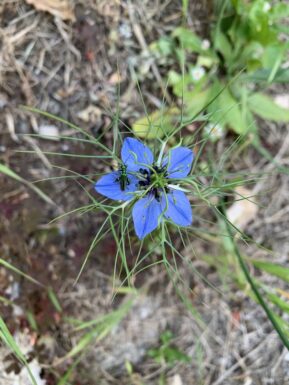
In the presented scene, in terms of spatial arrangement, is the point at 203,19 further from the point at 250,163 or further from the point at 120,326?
the point at 120,326

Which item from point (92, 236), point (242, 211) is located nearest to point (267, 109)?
point (242, 211)

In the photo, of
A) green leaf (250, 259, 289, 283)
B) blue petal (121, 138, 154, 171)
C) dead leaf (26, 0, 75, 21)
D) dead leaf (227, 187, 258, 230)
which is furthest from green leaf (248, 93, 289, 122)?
blue petal (121, 138, 154, 171)

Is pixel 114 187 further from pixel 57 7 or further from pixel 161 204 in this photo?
pixel 57 7

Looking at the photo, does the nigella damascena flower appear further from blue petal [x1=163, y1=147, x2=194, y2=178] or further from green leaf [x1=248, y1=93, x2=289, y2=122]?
green leaf [x1=248, y1=93, x2=289, y2=122]

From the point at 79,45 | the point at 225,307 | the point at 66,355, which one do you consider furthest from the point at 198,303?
the point at 79,45

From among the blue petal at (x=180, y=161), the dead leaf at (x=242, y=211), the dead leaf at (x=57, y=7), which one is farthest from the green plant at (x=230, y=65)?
the blue petal at (x=180, y=161)

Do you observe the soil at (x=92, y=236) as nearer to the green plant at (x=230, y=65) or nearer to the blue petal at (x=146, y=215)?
the green plant at (x=230, y=65)
